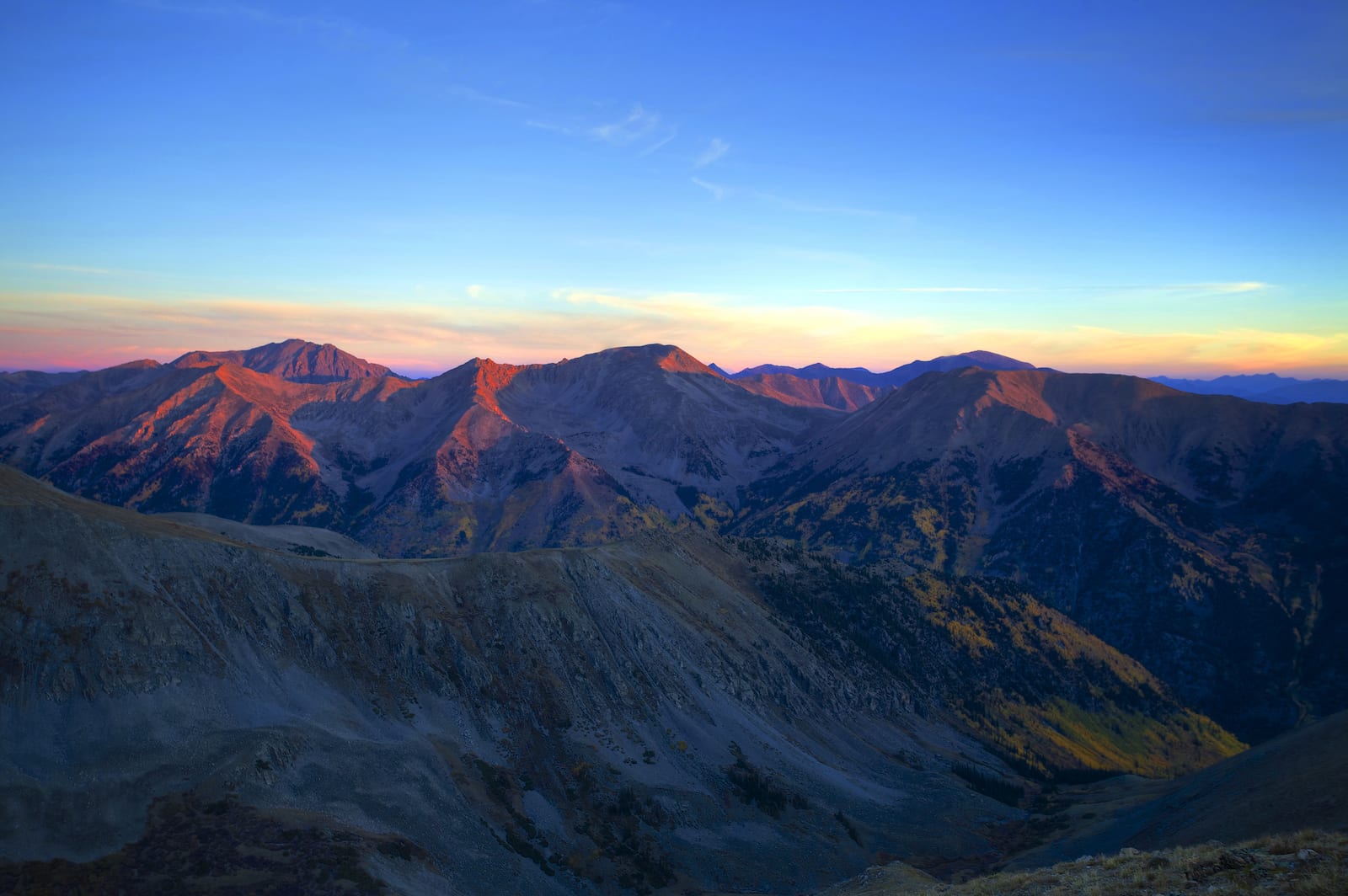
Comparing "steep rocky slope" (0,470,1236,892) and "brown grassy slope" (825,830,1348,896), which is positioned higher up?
"brown grassy slope" (825,830,1348,896)

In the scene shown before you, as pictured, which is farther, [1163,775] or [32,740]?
[1163,775]

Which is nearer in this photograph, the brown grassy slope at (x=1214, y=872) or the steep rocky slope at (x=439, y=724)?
the brown grassy slope at (x=1214, y=872)

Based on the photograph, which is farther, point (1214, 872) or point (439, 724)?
point (439, 724)

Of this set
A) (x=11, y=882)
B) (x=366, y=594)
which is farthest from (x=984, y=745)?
(x=11, y=882)

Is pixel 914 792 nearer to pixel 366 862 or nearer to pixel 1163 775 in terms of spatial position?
pixel 366 862

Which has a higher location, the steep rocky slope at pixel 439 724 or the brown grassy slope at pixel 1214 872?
the brown grassy slope at pixel 1214 872

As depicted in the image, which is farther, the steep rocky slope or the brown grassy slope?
the steep rocky slope

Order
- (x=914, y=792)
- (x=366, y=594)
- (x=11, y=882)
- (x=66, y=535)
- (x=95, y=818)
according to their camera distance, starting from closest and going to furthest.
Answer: (x=11, y=882) → (x=95, y=818) → (x=66, y=535) → (x=366, y=594) → (x=914, y=792)

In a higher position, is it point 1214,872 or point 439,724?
point 1214,872
